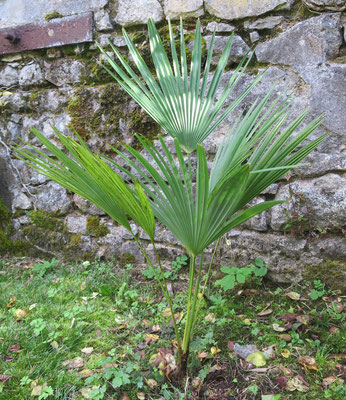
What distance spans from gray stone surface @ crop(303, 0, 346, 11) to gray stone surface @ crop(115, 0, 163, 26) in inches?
36.6

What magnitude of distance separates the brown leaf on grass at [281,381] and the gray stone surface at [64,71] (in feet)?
7.52

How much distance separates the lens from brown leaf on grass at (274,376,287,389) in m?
1.43

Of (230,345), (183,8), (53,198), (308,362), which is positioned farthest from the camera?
(53,198)

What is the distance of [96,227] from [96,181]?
4.47 ft

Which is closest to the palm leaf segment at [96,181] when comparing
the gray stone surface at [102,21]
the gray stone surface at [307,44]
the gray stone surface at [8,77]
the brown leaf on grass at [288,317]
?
the brown leaf on grass at [288,317]

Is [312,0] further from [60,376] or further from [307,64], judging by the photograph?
[60,376]

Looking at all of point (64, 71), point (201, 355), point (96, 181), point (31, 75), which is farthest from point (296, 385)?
point (31, 75)

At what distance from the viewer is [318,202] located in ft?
6.48

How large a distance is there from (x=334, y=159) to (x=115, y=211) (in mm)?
1315

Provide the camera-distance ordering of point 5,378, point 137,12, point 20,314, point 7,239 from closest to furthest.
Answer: point 5,378 → point 20,314 → point 137,12 → point 7,239

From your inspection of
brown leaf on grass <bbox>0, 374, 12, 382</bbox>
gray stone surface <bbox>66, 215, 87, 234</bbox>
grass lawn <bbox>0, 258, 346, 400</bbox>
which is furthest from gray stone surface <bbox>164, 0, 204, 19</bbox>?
brown leaf on grass <bbox>0, 374, 12, 382</bbox>

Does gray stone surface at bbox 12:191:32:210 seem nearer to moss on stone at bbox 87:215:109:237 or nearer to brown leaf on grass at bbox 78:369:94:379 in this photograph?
moss on stone at bbox 87:215:109:237

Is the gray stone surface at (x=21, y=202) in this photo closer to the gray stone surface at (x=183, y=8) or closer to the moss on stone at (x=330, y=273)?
the gray stone surface at (x=183, y=8)

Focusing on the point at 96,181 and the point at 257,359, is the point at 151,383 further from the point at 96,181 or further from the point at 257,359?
the point at 96,181
